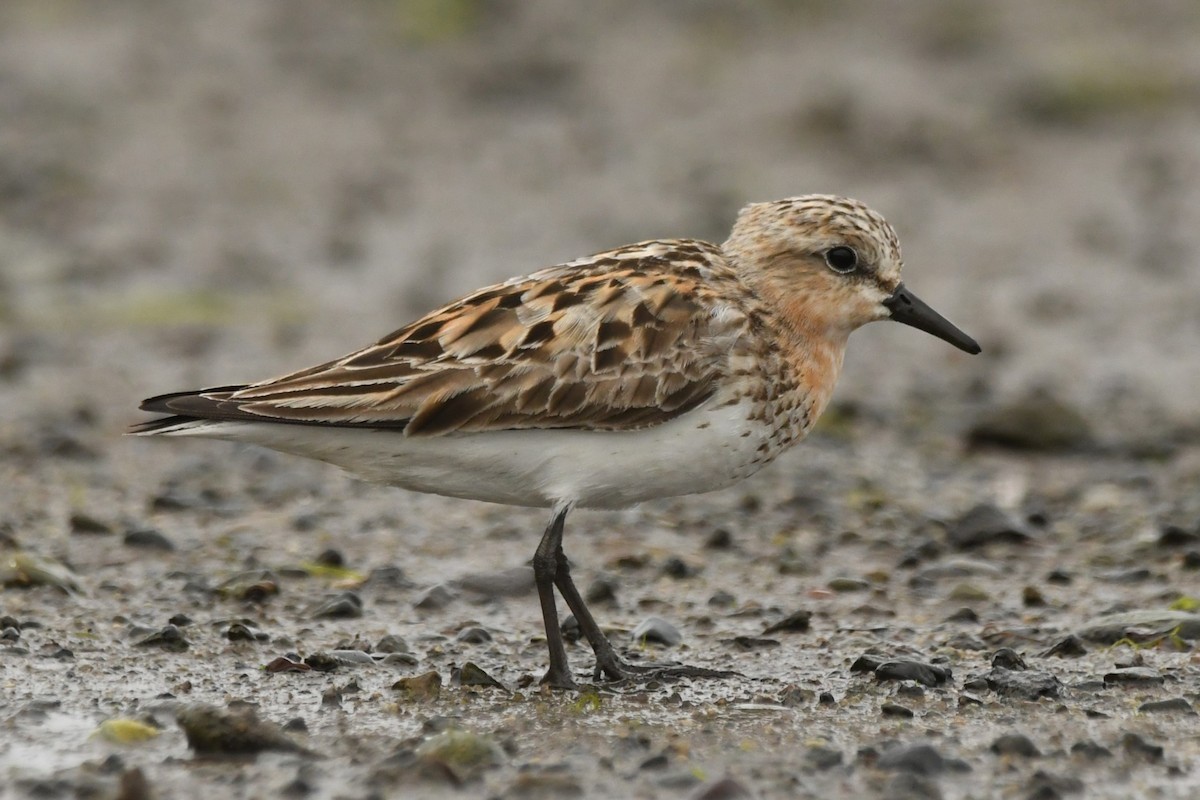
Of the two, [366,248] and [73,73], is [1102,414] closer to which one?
[366,248]

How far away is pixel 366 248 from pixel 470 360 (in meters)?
9.08

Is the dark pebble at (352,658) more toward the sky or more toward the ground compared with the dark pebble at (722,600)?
more toward the ground

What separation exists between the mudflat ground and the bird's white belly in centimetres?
81

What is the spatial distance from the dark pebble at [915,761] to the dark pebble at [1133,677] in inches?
55.5

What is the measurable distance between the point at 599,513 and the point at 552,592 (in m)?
2.92

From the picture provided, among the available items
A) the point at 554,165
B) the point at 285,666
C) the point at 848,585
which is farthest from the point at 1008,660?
the point at 554,165

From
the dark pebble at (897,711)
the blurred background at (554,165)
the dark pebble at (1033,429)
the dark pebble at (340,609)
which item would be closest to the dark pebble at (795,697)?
the dark pebble at (897,711)

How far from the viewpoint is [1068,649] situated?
7719 millimetres

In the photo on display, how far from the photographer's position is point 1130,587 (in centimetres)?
884

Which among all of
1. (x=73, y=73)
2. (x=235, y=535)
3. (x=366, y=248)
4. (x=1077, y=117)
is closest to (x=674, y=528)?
(x=235, y=535)

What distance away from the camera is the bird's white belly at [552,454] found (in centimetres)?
720

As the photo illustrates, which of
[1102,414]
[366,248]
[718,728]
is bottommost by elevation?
[718,728]

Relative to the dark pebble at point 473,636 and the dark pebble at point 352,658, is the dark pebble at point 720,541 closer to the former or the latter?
the dark pebble at point 473,636

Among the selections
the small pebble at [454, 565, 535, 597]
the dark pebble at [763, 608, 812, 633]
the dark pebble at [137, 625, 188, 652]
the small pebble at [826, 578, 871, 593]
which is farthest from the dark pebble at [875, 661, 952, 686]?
the dark pebble at [137, 625, 188, 652]
